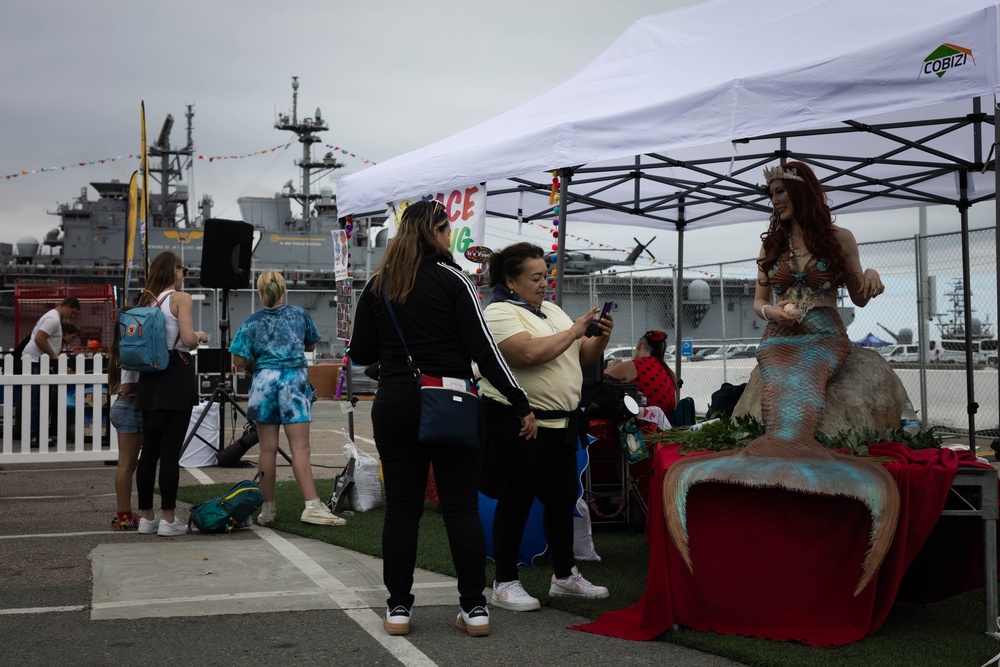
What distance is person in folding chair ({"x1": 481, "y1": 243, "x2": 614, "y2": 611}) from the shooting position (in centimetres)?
461

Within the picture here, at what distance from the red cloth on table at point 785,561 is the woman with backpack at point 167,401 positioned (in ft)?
11.8

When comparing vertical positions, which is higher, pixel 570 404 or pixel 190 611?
pixel 570 404

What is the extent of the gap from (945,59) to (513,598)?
10.5 feet

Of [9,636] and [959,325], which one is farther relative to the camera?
[959,325]

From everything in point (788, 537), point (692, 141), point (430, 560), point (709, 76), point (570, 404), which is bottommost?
point (430, 560)

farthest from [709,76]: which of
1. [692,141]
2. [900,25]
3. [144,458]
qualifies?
[144,458]

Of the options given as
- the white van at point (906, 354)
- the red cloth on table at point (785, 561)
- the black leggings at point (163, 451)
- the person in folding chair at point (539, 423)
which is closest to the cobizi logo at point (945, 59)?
the red cloth on table at point (785, 561)

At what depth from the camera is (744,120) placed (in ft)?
16.5

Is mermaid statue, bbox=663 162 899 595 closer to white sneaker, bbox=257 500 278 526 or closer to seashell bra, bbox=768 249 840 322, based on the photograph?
seashell bra, bbox=768 249 840 322

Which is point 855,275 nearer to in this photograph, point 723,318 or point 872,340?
point 872,340

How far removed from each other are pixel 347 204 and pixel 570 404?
4280 millimetres

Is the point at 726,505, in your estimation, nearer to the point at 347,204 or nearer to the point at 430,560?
the point at 430,560

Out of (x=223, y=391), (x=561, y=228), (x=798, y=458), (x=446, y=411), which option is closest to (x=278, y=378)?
(x=561, y=228)

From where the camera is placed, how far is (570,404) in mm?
4762
